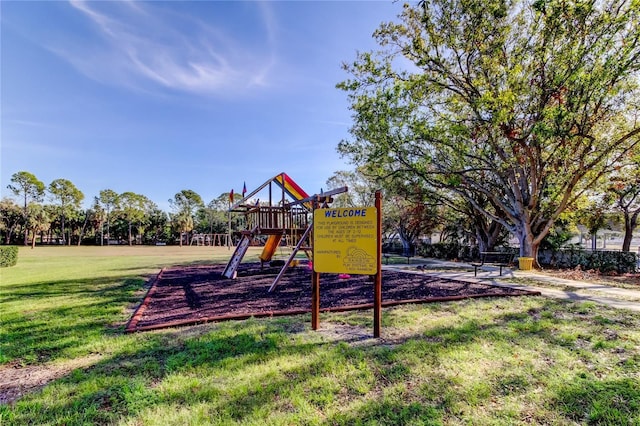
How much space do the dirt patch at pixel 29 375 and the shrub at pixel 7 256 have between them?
18549 mm

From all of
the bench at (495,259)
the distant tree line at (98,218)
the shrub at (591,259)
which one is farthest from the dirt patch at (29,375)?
the distant tree line at (98,218)

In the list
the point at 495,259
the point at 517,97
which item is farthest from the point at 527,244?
the point at 517,97

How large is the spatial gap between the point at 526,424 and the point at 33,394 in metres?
4.25

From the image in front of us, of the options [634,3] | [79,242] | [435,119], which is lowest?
[79,242]

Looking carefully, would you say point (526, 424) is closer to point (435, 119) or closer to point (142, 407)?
point (142, 407)

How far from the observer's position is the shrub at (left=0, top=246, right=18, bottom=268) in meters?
16.8

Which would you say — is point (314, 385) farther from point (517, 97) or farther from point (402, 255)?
point (402, 255)

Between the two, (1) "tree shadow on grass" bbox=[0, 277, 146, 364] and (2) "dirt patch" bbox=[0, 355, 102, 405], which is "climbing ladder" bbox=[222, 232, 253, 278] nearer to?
(1) "tree shadow on grass" bbox=[0, 277, 146, 364]

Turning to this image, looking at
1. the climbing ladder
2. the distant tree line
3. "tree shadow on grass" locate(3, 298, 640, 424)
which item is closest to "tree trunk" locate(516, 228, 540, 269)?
"tree shadow on grass" locate(3, 298, 640, 424)

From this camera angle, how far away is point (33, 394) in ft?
9.69

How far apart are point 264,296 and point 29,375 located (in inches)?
181

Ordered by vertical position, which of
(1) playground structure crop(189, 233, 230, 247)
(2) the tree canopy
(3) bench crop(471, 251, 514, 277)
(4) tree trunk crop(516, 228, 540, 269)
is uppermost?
(2) the tree canopy

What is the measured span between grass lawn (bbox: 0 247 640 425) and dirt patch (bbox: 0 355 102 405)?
0.08 ft

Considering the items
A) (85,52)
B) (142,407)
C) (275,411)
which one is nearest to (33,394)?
(142,407)
